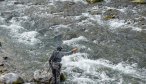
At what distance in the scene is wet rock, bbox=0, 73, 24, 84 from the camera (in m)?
13.5

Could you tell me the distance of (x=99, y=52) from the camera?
16.8m

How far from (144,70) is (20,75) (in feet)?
19.3

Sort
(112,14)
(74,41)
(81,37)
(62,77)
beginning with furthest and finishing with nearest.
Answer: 1. (112,14)
2. (81,37)
3. (74,41)
4. (62,77)

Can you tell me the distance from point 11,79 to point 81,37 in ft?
20.7

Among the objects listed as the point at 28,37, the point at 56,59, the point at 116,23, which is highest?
the point at 56,59

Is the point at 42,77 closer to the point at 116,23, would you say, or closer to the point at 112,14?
the point at 116,23

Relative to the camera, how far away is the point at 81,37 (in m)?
18.7

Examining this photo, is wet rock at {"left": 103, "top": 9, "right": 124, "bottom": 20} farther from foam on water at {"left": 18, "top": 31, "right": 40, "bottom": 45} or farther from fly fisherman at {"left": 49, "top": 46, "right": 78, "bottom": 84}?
fly fisherman at {"left": 49, "top": 46, "right": 78, "bottom": 84}

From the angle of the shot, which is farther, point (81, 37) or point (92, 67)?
point (81, 37)

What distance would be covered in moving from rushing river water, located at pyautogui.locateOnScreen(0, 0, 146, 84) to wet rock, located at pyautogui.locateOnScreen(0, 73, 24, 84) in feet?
2.56

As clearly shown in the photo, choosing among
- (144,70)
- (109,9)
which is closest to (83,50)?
(144,70)

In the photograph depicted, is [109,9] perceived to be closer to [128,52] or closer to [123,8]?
[123,8]

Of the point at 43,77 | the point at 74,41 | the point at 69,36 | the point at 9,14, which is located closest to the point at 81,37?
the point at 74,41

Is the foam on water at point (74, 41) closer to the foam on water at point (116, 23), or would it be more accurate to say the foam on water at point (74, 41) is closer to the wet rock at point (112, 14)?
the foam on water at point (116, 23)
